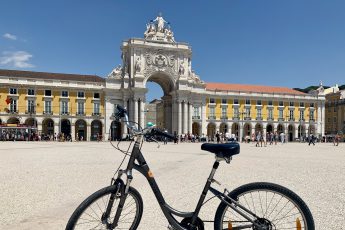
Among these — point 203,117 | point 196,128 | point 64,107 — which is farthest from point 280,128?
point 64,107

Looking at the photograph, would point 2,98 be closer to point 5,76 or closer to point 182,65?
point 5,76

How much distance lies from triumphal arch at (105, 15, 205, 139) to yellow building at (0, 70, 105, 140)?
3.12m

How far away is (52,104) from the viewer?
209ft

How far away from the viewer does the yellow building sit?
61.2 m

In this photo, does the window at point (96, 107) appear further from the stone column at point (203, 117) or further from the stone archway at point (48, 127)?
the stone column at point (203, 117)

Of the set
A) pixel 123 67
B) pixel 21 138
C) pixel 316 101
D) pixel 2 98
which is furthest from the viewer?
pixel 316 101

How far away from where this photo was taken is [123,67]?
6762 centimetres

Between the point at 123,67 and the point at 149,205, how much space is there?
207 ft

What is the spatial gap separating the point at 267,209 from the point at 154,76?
65.6 m

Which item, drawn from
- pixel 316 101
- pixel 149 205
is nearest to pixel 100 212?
pixel 149 205

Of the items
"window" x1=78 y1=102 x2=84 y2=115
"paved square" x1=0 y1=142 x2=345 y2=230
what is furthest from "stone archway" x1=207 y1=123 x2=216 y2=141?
"paved square" x1=0 y1=142 x2=345 y2=230

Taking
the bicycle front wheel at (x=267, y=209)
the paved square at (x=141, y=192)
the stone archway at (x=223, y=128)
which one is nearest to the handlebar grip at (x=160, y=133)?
the bicycle front wheel at (x=267, y=209)

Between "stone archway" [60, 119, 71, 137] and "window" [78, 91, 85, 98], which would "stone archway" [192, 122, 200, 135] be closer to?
"window" [78, 91, 85, 98]

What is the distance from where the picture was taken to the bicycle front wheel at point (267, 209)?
11.3 feet
